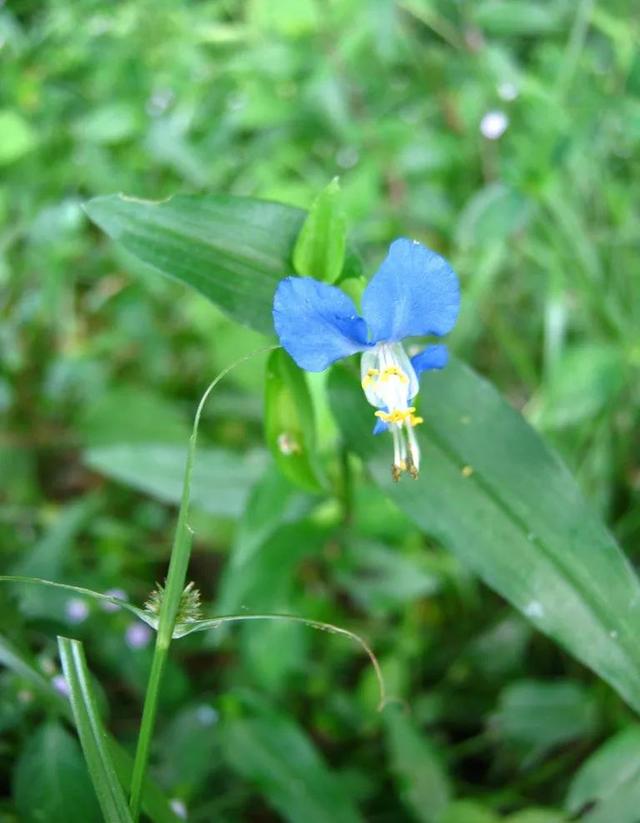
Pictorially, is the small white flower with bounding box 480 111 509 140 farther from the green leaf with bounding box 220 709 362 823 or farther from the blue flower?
the green leaf with bounding box 220 709 362 823

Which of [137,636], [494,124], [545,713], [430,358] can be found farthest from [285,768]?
[494,124]

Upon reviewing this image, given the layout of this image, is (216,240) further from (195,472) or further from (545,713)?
(545,713)

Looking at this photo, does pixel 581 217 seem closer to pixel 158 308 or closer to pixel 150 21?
pixel 158 308

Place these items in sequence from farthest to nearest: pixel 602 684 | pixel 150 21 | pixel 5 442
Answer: pixel 150 21 → pixel 5 442 → pixel 602 684

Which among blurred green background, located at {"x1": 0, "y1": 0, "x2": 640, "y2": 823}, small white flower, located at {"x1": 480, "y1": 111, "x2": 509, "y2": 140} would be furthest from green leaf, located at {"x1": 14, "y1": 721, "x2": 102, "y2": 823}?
small white flower, located at {"x1": 480, "y1": 111, "x2": 509, "y2": 140}

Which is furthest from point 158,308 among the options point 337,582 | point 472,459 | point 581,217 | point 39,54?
point 472,459

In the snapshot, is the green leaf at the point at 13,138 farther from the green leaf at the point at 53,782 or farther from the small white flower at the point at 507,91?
the green leaf at the point at 53,782
